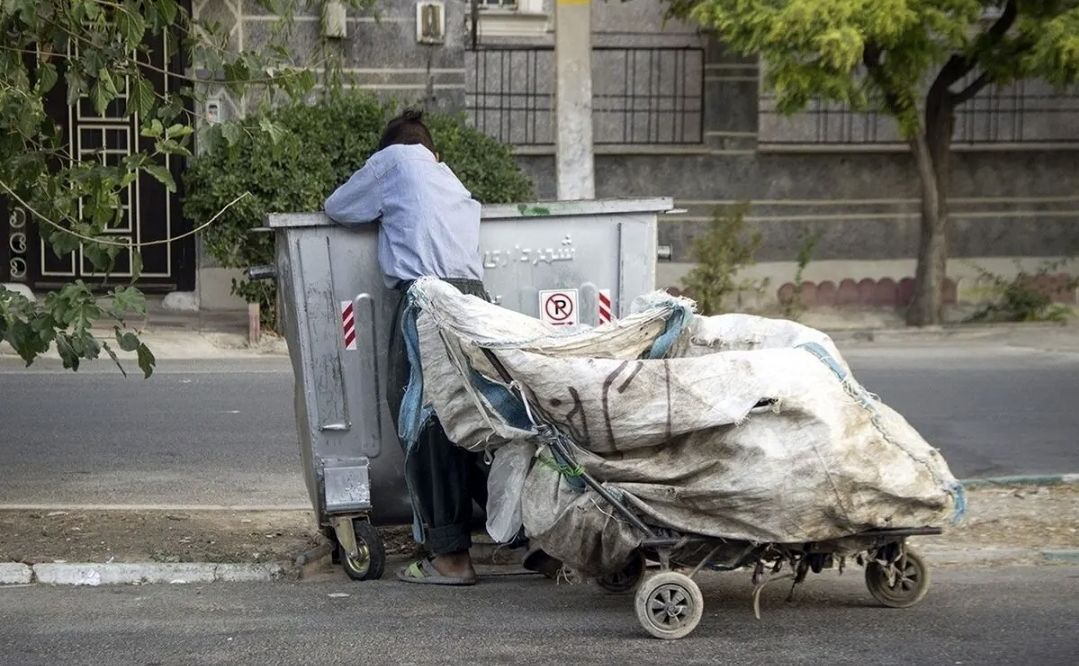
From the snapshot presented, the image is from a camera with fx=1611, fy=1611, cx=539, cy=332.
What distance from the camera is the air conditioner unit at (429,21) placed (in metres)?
15.9

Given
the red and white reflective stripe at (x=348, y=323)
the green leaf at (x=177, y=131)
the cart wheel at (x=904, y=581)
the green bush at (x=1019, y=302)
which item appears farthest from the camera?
the green bush at (x=1019, y=302)

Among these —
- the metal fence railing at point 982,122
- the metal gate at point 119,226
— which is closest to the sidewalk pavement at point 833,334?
the metal gate at point 119,226

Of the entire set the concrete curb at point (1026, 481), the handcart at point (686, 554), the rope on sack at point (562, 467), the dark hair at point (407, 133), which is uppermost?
the dark hair at point (407, 133)

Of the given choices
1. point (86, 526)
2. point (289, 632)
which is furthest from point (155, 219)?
point (289, 632)

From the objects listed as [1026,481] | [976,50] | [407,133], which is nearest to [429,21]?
[976,50]

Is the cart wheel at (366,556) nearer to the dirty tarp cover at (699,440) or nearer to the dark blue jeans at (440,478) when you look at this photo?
the dark blue jeans at (440,478)

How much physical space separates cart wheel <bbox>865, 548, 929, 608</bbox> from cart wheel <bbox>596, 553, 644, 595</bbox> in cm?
85

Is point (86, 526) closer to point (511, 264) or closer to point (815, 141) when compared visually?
point (511, 264)

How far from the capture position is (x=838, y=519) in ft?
17.7

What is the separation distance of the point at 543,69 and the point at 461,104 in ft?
5.92

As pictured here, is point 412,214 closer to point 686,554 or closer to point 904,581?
point 686,554

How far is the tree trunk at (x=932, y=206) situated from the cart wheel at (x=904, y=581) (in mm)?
10235

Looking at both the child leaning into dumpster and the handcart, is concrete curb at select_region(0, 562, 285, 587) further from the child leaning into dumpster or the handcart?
the handcart

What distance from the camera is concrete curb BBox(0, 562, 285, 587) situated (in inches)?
258
